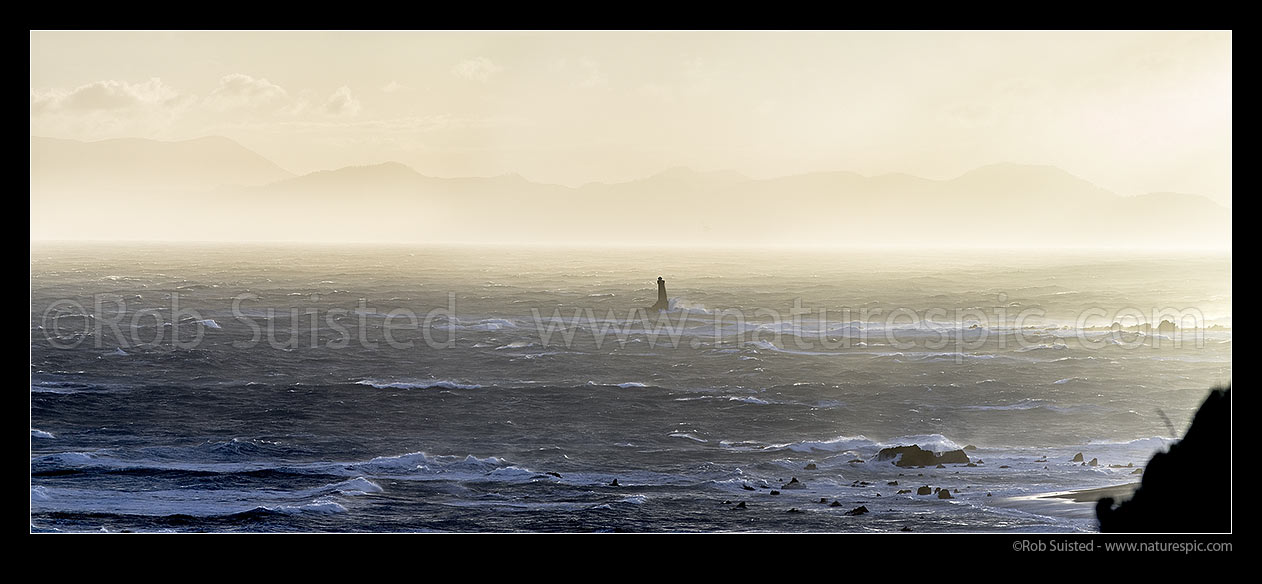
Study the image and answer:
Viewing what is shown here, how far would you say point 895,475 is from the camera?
16281 millimetres

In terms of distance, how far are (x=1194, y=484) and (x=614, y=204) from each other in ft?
34.8

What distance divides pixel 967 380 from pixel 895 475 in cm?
686

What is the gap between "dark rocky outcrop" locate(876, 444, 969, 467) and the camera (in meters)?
17.0

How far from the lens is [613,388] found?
22625 mm

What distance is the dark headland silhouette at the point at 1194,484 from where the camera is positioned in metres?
10.0

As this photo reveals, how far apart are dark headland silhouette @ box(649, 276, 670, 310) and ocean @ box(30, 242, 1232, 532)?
7.9 inches

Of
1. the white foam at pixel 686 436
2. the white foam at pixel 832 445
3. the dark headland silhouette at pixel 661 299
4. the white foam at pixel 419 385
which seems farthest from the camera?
the white foam at pixel 419 385

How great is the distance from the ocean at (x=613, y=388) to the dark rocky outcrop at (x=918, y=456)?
42 cm

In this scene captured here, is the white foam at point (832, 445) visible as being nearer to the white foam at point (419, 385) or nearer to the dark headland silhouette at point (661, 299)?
the dark headland silhouette at point (661, 299)

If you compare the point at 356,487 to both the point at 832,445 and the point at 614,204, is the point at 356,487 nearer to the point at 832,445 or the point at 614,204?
the point at 614,204

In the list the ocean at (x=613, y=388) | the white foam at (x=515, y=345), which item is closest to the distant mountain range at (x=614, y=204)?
the ocean at (x=613, y=388)

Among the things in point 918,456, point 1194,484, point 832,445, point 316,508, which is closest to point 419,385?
point 316,508

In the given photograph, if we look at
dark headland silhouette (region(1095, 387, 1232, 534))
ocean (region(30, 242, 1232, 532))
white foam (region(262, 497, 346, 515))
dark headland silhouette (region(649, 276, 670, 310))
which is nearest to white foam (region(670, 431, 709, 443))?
ocean (region(30, 242, 1232, 532))

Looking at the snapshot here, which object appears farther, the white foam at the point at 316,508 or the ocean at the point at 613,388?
the ocean at the point at 613,388
